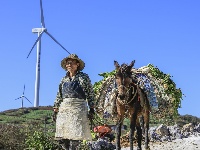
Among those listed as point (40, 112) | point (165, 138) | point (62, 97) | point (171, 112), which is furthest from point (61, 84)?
point (40, 112)

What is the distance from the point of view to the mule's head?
590 inches

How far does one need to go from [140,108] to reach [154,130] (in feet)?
31.0

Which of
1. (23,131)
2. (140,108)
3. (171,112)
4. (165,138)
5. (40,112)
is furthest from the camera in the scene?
(40,112)

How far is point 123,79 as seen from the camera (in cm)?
1503

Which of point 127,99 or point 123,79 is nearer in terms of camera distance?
point 123,79

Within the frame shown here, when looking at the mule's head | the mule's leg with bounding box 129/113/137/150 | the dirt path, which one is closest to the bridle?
the mule's head

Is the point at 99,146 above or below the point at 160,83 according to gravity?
below

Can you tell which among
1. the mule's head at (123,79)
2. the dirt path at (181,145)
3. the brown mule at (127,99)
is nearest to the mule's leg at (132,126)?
the brown mule at (127,99)

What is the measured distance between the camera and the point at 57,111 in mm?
11844

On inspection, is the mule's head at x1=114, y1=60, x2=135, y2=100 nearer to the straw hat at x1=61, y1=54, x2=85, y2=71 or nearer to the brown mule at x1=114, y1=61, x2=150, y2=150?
the brown mule at x1=114, y1=61, x2=150, y2=150

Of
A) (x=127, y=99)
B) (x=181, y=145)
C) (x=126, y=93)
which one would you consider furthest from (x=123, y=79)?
(x=181, y=145)

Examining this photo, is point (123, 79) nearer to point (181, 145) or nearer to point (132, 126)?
point (132, 126)

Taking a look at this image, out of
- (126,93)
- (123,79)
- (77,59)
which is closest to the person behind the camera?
(77,59)

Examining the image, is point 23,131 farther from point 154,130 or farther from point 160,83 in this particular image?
point 154,130
